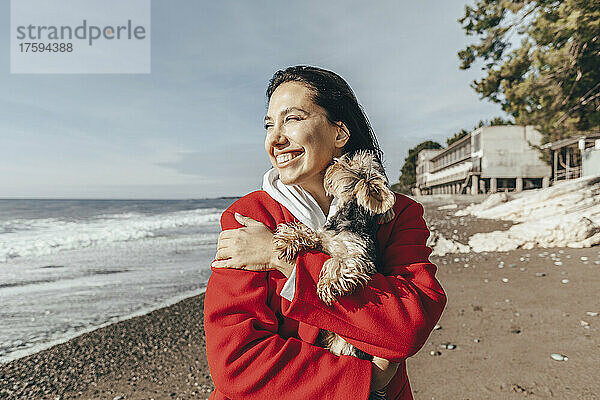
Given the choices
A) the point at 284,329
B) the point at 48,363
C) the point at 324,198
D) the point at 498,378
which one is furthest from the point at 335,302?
the point at 48,363

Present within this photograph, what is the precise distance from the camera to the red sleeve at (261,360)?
1.58 metres

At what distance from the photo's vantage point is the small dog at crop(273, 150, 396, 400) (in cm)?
168

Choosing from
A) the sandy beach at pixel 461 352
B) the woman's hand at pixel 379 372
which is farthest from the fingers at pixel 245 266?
the sandy beach at pixel 461 352

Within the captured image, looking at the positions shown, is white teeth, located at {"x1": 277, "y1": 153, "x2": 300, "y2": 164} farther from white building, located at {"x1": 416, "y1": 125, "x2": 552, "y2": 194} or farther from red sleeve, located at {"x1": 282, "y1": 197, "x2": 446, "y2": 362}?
white building, located at {"x1": 416, "y1": 125, "x2": 552, "y2": 194}

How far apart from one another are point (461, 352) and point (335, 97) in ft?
17.1

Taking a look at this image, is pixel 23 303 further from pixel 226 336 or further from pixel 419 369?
pixel 226 336

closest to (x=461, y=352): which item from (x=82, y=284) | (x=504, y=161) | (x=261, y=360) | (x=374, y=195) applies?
(x=374, y=195)

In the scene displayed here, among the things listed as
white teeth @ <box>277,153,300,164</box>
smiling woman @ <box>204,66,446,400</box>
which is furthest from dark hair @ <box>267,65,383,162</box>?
white teeth @ <box>277,153,300,164</box>

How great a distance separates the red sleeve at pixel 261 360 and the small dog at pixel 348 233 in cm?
12

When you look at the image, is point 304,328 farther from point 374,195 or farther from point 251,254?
point 374,195

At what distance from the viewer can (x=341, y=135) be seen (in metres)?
2.05

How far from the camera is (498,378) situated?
5109 millimetres

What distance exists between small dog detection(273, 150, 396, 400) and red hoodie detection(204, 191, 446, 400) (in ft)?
0.16

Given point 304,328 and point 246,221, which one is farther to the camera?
point 246,221
